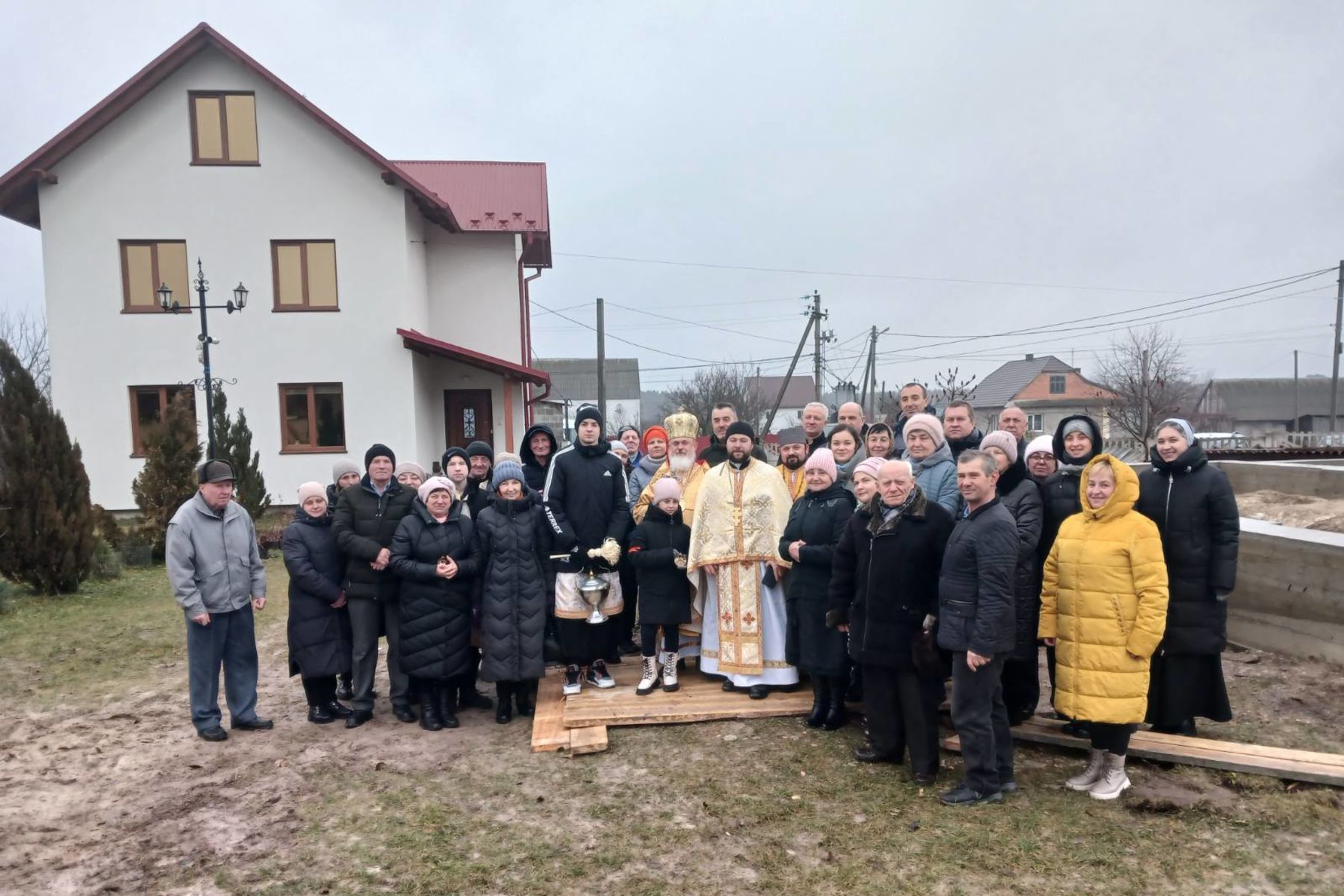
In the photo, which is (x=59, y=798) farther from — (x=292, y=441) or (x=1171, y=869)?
(x=292, y=441)

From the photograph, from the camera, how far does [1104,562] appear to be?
163 inches

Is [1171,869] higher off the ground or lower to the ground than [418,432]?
lower

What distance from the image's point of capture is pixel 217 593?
5508 mm

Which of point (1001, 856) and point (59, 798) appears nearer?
point (1001, 856)

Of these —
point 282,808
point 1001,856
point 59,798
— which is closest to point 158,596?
point 59,798

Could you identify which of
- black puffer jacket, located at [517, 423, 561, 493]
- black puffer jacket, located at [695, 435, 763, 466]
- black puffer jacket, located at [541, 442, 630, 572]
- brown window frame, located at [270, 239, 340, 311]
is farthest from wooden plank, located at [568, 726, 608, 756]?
brown window frame, located at [270, 239, 340, 311]

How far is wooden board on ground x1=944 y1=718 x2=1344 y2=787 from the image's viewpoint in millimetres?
4320

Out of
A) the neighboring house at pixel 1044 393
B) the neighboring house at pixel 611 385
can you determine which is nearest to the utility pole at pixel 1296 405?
the neighboring house at pixel 1044 393

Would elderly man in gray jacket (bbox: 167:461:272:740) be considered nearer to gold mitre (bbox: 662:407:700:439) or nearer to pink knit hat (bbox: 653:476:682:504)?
pink knit hat (bbox: 653:476:682:504)

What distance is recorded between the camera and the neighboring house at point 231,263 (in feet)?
56.3

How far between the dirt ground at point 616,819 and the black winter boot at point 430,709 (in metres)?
0.15

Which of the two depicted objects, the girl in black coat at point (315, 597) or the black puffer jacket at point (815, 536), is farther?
the girl in black coat at point (315, 597)

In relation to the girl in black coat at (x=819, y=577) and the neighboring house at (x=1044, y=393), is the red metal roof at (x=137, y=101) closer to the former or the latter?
the girl in black coat at (x=819, y=577)

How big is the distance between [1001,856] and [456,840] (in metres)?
2.63
